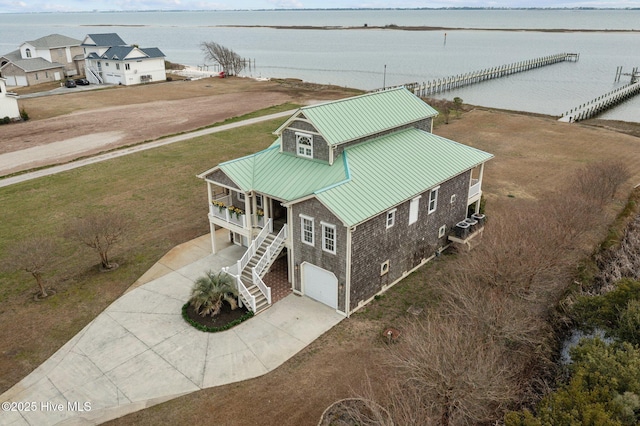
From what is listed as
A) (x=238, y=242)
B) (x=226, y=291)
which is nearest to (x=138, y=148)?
(x=238, y=242)

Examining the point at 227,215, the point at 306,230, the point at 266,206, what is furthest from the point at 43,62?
the point at 306,230

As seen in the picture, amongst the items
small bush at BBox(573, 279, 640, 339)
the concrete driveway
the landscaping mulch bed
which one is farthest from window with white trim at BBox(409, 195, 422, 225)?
the landscaping mulch bed

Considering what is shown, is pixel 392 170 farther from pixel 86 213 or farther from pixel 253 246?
pixel 86 213

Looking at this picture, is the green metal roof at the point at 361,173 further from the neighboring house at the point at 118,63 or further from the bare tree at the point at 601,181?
the neighboring house at the point at 118,63

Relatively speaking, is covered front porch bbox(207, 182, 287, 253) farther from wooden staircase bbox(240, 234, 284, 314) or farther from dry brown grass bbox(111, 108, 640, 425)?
dry brown grass bbox(111, 108, 640, 425)

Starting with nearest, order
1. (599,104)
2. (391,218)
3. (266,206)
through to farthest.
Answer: (391,218) → (266,206) → (599,104)

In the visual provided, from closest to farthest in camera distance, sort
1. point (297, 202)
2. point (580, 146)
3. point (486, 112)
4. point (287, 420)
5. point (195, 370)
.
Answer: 1. point (287, 420)
2. point (195, 370)
3. point (297, 202)
4. point (580, 146)
5. point (486, 112)

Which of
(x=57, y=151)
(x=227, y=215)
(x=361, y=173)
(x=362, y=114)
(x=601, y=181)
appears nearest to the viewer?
(x=361, y=173)

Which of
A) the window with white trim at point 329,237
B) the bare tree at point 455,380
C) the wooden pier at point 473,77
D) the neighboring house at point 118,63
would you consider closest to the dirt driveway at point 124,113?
the neighboring house at point 118,63

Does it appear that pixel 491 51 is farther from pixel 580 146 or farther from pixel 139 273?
pixel 139 273
